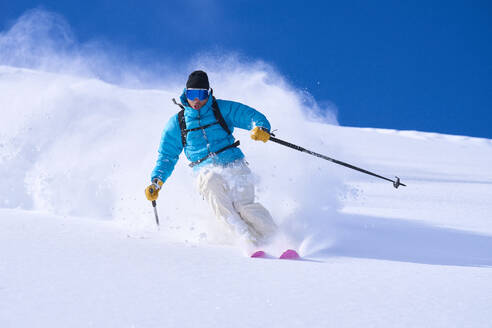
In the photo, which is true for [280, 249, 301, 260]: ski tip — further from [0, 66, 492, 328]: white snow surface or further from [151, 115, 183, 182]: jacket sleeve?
[151, 115, 183, 182]: jacket sleeve

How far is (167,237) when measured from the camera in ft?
12.8

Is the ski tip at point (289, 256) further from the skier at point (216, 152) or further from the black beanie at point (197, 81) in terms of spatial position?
the black beanie at point (197, 81)

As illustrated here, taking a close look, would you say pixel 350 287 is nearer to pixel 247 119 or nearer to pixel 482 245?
pixel 247 119

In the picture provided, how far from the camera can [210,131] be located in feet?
13.7

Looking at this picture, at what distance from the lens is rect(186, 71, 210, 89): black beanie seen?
4.10 meters

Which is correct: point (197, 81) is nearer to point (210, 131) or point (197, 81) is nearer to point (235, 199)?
point (210, 131)

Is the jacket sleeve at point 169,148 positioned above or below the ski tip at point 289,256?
above

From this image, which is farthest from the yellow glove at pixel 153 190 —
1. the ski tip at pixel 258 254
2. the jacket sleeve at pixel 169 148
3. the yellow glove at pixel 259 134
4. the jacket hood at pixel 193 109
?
the ski tip at pixel 258 254

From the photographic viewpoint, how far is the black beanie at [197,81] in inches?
161

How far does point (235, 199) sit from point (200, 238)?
452mm

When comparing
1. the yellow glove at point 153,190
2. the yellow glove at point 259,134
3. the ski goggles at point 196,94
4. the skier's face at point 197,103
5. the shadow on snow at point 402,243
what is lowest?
the shadow on snow at point 402,243

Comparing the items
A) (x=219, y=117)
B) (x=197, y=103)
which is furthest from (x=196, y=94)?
(x=219, y=117)

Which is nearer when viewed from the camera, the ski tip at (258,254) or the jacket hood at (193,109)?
the ski tip at (258,254)

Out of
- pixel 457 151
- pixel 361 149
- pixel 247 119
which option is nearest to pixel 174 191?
pixel 247 119
